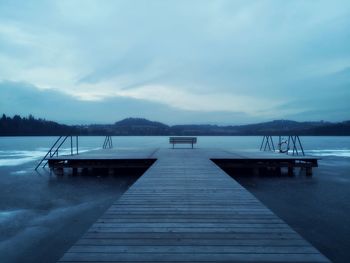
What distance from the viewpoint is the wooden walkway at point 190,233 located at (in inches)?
104

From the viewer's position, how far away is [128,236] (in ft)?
10.2

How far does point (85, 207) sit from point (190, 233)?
5.38 meters

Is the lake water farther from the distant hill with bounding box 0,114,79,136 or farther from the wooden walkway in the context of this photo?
the distant hill with bounding box 0,114,79,136

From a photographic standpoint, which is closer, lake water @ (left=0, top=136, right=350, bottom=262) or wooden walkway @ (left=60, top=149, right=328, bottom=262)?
wooden walkway @ (left=60, top=149, right=328, bottom=262)

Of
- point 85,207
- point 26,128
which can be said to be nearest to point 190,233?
point 85,207

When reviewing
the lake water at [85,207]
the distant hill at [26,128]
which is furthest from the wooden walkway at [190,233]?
the distant hill at [26,128]

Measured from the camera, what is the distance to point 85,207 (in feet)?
25.1

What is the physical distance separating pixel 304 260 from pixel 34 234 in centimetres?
544

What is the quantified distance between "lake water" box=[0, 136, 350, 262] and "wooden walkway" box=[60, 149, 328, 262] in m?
1.96

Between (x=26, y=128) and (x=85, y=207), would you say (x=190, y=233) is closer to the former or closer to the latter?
(x=85, y=207)

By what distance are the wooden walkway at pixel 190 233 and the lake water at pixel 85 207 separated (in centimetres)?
196

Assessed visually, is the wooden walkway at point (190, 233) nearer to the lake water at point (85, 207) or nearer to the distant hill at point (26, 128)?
the lake water at point (85, 207)

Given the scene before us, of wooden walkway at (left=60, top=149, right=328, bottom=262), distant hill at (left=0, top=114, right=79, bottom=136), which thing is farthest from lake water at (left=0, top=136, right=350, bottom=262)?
distant hill at (left=0, top=114, right=79, bottom=136)

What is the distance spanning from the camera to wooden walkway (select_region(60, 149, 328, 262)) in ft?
8.68
